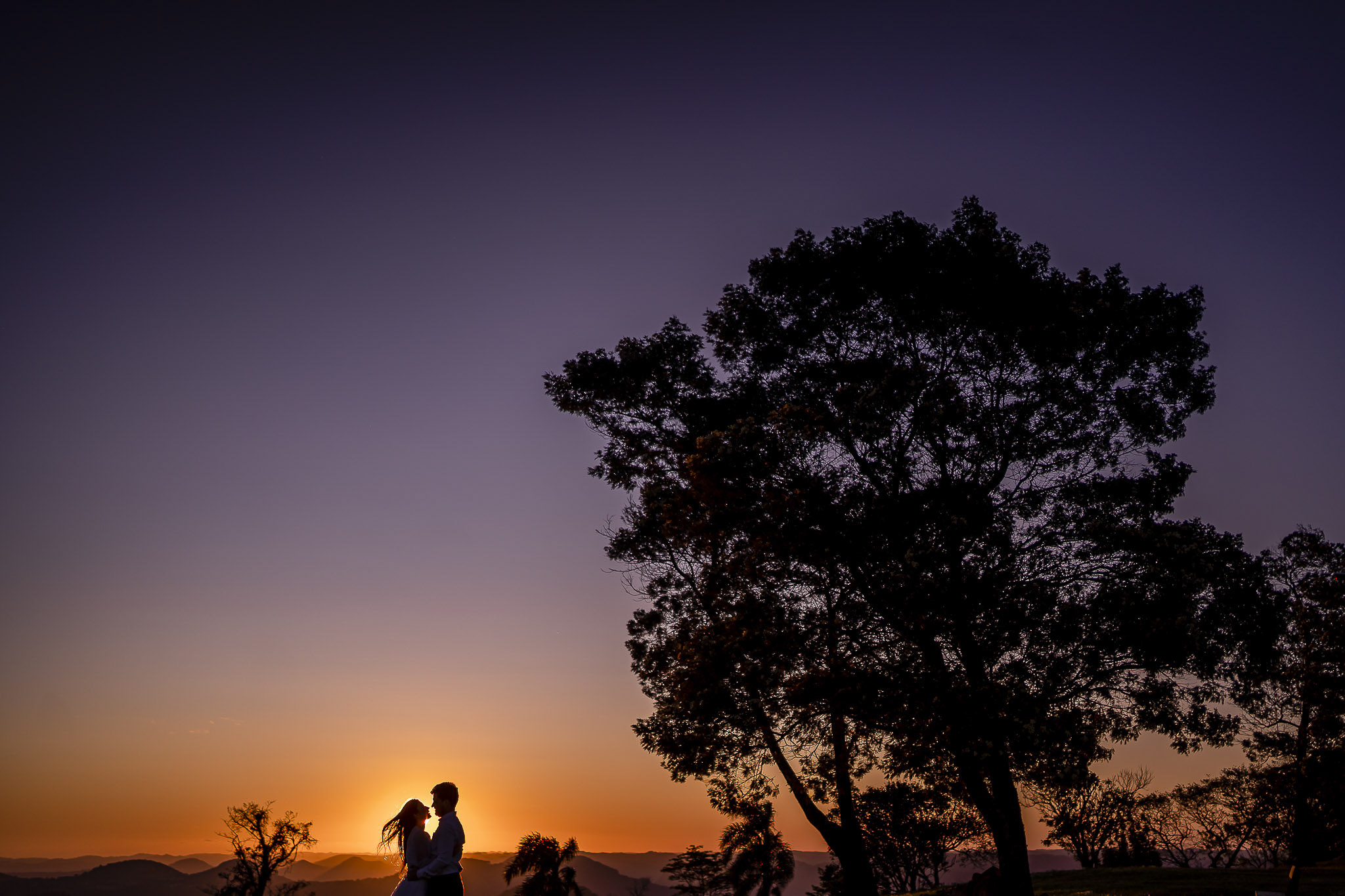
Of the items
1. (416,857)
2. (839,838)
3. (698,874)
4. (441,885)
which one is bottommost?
(698,874)

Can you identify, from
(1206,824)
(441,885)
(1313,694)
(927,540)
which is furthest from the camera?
(1206,824)

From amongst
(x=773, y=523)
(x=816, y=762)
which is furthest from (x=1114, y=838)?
(x=773, y=523)

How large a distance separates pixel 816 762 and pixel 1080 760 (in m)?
8.73

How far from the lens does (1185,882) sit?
28.7 meters

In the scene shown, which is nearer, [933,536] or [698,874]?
[933,536]

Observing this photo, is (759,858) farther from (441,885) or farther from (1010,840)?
(441,885)

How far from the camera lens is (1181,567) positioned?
15.8 meters

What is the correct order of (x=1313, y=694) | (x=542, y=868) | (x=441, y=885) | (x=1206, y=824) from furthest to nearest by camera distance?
(x=1206, y=824) → (x=542, y=868) → (x=1313, y=694) → (x=441, y=885)

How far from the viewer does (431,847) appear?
9219 millimetres

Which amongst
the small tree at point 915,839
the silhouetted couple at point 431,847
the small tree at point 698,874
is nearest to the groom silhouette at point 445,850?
the silhouetted couple at point 431,847

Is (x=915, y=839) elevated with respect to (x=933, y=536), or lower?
lower

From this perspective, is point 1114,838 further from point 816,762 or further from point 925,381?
point 925,381

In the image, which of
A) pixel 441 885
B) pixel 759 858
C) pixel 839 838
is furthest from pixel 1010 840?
pixel 759 858

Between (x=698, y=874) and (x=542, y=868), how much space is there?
14.7 metres
